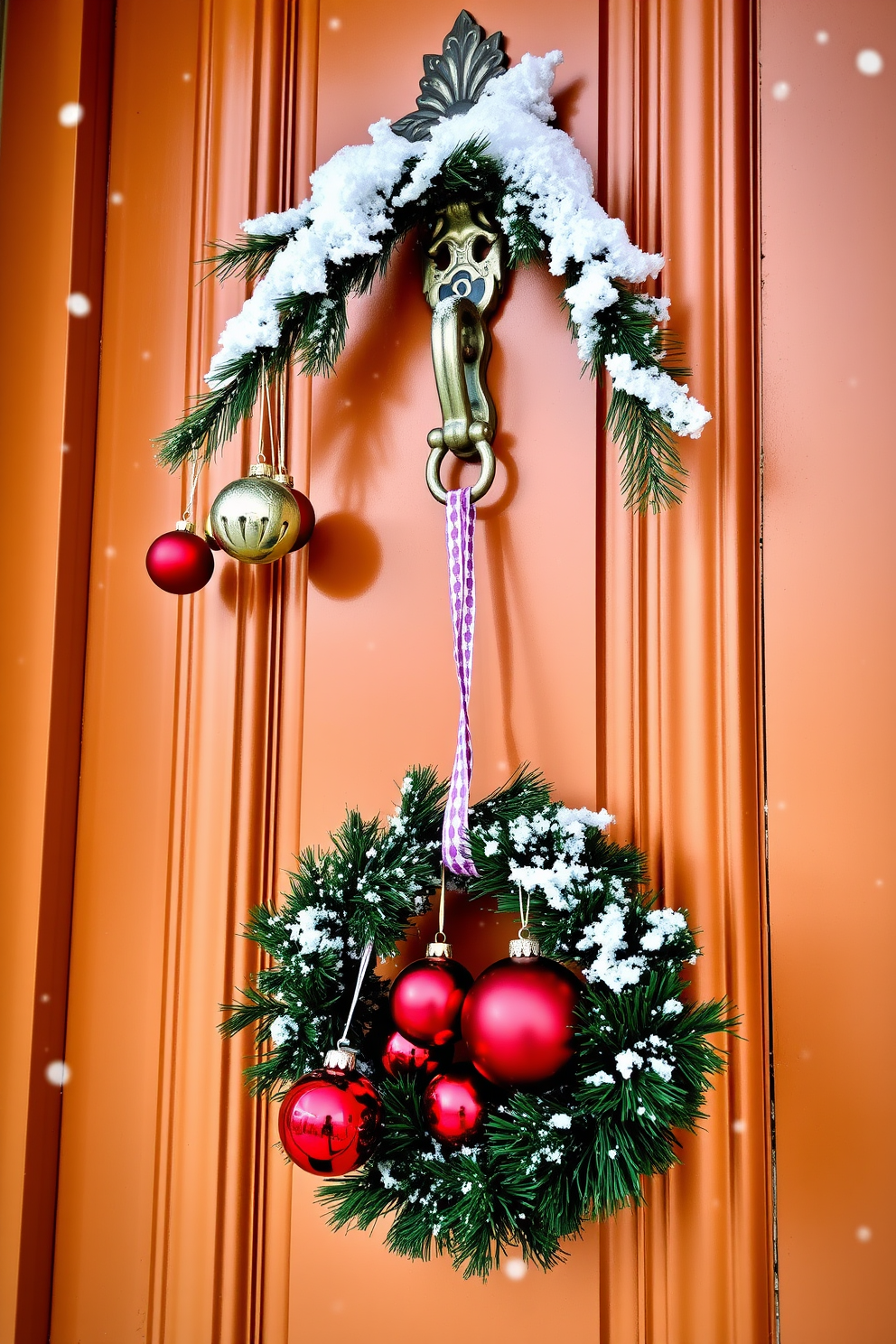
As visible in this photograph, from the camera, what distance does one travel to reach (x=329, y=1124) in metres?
0.48

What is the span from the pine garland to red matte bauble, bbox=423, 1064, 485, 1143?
34cm

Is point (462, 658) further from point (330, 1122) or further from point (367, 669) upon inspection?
point (330, 1122)

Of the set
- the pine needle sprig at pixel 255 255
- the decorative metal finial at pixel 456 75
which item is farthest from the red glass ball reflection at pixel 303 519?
the decorative metal finial at pixel 456 75

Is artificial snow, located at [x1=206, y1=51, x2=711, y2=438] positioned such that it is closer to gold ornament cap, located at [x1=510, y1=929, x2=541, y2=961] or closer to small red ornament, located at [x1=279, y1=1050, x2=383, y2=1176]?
gold ornament cap, located at [x1=510, y1=929, x2=541, y2=961]

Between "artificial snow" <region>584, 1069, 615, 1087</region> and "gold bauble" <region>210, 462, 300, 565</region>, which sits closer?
"artificial snow" <region>584, 1069, 615, 1087</region>

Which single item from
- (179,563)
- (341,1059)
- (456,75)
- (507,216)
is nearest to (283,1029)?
(341,1059)

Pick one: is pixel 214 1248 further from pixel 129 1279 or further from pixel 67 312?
pixel 67 312

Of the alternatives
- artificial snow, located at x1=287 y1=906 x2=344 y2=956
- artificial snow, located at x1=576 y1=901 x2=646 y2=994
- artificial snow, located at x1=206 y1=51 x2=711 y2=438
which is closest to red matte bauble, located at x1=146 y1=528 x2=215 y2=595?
artificial snow, located at x1=206 y1=51 x2=711 y2=438

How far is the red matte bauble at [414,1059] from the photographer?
538mm

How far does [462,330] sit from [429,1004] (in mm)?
400

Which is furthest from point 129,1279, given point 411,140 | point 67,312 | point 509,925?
point 411,140

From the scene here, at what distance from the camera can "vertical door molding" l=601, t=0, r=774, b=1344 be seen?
54 centimetres

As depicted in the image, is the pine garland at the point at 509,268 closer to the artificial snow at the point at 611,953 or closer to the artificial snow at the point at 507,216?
the artificial snow at the point at 507,216

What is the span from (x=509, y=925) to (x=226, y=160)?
0.59 meters
